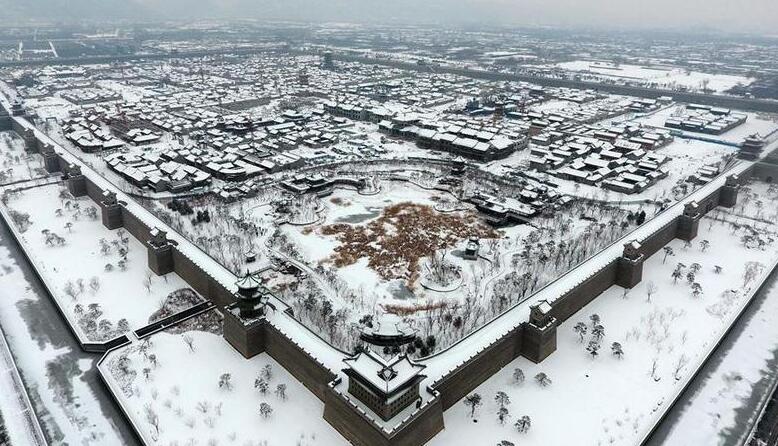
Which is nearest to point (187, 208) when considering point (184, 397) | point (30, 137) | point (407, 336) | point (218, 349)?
point (218, 349)

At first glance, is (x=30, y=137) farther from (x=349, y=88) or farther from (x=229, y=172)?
(x=349, y=88)

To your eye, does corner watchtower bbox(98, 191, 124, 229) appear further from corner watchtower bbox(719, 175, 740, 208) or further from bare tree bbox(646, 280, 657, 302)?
corner watchtower bbox(719, 175, 740, 208)

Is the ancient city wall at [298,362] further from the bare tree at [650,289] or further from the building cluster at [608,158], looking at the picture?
the building cluster at [608,158]

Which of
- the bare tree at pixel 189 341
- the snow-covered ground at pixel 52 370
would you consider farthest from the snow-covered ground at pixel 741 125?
the snow-covered ground at pixel 52 370

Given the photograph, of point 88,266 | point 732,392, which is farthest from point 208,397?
point 732,392

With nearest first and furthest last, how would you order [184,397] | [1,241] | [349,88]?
[184,397] < [1,241] < [349,88]
